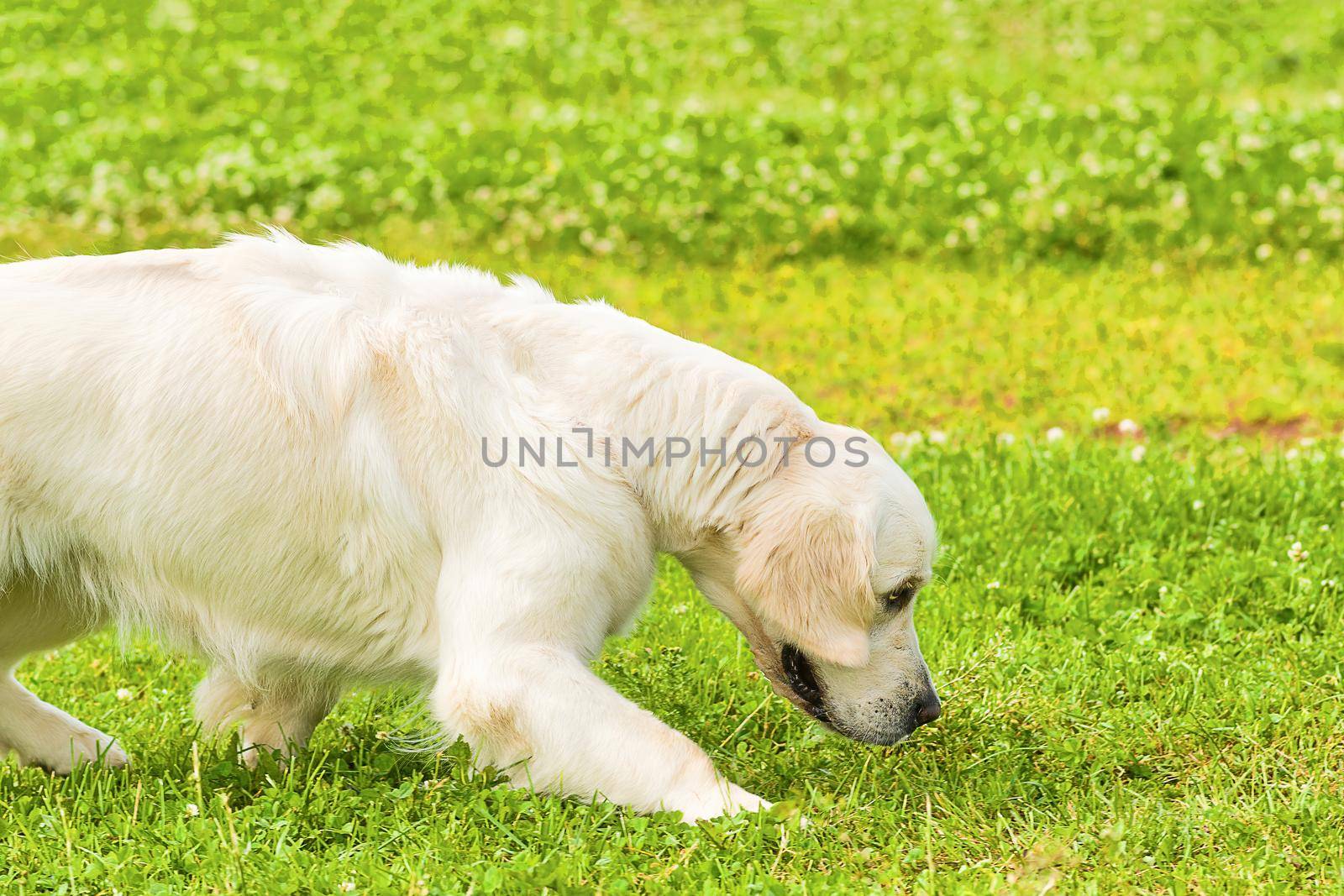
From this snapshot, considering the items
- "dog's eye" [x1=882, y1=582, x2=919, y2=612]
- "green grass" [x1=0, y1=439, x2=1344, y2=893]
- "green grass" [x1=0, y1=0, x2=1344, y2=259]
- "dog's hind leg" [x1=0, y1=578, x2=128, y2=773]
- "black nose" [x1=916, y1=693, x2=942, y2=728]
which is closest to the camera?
"green grass" [x1=0, y1=439, x2=1344, y2=893]

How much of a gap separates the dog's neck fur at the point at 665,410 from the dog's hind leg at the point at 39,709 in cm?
137

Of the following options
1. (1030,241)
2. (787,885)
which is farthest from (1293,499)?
(1030,241)

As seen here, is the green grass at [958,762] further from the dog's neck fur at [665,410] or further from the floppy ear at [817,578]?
the dog's neck fur at [665,410]

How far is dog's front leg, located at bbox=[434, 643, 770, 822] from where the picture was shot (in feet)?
10.8

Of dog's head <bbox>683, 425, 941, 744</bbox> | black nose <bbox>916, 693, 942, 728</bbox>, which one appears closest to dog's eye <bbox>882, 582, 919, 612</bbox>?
dog's head <bbox>683, 425, 941, 744</bbox>

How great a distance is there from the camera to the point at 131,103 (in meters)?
15.3

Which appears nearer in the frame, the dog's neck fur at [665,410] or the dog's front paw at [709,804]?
the dog's front paw at [709,804]

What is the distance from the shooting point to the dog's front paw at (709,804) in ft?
10.8

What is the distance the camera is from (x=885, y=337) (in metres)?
9.23

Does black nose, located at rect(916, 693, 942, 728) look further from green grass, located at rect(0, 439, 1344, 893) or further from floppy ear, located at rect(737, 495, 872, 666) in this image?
floppy ear, located at rect(737, 495, 872, 666)

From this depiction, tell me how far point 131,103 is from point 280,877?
45.0ft

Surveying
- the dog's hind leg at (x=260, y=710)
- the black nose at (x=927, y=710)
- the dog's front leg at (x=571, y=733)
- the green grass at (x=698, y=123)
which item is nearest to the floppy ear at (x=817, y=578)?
the black nose at (x=927, y=710)

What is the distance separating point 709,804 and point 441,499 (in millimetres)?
898

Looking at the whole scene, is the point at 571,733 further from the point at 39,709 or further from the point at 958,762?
the point at 39,709
